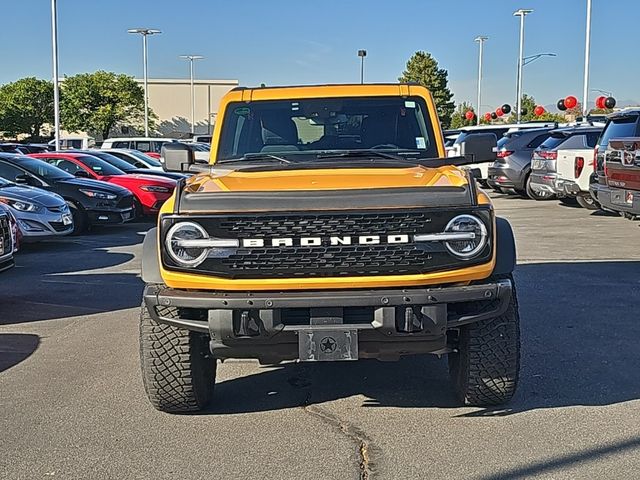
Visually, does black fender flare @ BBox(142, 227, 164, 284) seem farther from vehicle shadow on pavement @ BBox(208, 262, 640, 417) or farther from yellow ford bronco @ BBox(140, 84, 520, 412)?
vehicle shadow on pavement @ BBox(208, 262, 640, 417)

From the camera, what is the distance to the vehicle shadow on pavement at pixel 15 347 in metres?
6.37

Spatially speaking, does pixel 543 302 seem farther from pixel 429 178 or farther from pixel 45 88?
pixel 45 88

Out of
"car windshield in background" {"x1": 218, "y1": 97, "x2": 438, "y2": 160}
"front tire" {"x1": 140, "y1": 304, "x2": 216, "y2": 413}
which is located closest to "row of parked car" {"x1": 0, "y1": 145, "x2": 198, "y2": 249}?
"car windshield in background" {"x1": 218, "y1": 97, "x2": 438, "y2": 160}

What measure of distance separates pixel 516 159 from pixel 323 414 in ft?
55.4

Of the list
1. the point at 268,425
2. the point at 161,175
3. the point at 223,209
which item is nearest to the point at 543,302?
the point at 268,425

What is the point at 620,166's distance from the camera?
11070mm

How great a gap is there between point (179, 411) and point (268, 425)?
0.56 meters

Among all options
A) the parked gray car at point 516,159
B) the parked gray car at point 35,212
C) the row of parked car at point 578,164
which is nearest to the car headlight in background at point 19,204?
the parked gray car at point 35,212

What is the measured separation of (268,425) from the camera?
4863 millimetres

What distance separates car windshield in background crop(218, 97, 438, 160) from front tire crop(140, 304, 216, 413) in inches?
66.7

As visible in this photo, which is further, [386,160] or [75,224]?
[75,224]

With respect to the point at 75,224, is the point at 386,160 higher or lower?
higher

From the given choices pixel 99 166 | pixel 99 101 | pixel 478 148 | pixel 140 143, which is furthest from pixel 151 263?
pixel 99 101

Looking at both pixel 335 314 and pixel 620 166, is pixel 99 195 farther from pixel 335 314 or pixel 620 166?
pixel 335 314
